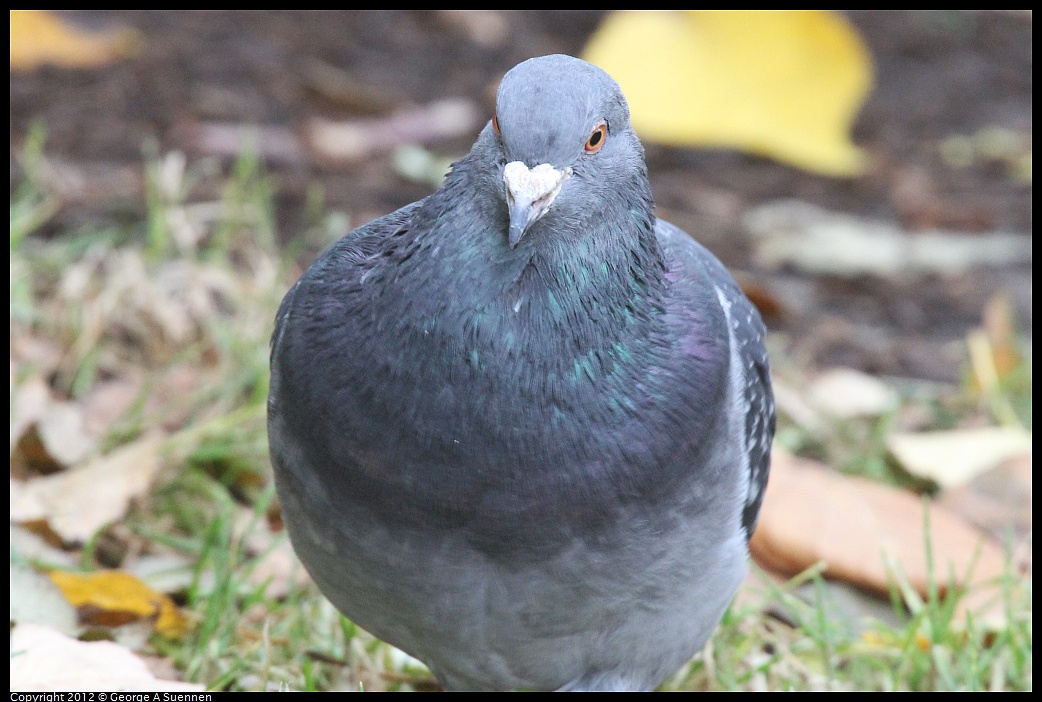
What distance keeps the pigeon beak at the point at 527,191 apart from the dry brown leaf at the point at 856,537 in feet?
7.36

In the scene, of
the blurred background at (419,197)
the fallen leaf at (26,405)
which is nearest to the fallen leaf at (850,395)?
the blurred background at (419,197)

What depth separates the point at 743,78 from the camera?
26.9 feet

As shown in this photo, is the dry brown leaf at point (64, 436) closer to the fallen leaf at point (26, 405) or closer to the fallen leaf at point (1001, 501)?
the fallen leaf at point (26, 405)

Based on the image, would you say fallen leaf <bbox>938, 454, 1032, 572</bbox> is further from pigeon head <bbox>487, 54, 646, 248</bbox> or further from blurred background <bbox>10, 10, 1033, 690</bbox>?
pigeon head <bbox>487, 54, 646, 248</bbox>

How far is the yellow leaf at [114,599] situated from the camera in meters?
3.87

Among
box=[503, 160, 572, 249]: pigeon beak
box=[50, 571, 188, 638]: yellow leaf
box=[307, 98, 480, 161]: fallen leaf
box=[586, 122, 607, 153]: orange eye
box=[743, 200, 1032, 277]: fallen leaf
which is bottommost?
box=[743, 200, 1032, 277]: fallen leaf

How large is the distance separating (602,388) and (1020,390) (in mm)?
3896

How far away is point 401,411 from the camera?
9.96 feet

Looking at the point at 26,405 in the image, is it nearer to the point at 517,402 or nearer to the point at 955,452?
the point at 517,402

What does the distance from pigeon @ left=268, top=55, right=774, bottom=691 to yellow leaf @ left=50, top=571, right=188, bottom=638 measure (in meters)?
0.82

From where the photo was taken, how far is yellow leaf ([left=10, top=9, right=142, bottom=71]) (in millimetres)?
7223

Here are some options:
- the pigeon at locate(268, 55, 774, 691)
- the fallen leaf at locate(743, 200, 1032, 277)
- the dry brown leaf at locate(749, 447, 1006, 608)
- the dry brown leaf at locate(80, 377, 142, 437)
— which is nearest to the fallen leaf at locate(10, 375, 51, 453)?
the dry brown leaf at locate(80, 377, 142, 437)
